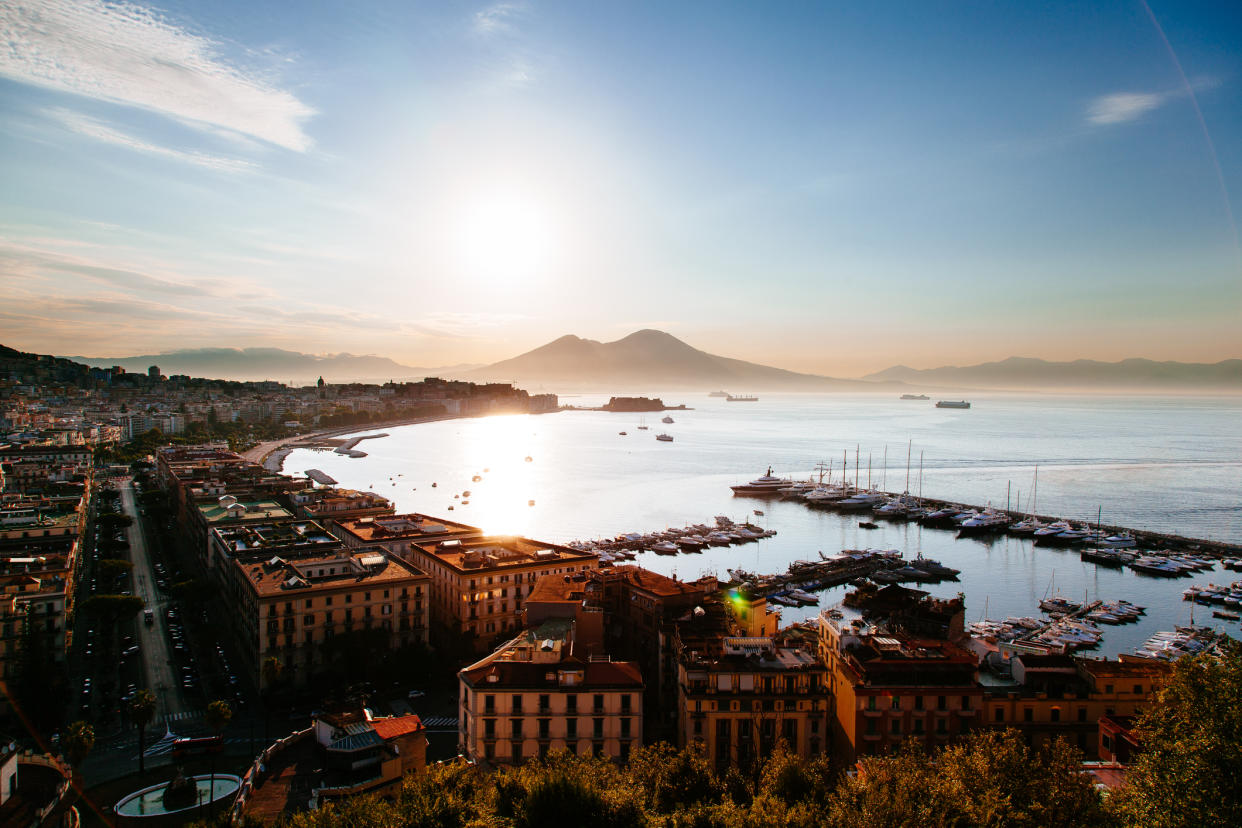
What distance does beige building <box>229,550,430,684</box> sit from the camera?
17828 millimetres

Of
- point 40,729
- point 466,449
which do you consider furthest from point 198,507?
point 466,449

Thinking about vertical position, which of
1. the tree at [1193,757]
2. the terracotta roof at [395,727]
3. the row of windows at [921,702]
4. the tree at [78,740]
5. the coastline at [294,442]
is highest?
the tree at [1193,757]

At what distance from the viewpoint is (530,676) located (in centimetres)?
1325

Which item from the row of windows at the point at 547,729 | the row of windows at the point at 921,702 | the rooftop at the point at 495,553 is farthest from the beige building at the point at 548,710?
the rooftop at the point at 495,553

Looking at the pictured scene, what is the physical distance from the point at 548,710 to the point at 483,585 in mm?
8118

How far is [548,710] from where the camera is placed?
13.1 metres

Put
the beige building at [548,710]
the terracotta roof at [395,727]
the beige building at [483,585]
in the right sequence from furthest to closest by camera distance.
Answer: the beige building at [483,585]
the beige building at [548,710]
the terracotta roof at [395,727]

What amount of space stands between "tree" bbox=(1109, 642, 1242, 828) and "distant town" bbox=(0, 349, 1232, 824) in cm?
176

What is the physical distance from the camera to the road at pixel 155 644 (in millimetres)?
17484

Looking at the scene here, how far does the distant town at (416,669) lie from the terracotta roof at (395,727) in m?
0.04

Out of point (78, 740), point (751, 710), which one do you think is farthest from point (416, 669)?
point (751, 710)

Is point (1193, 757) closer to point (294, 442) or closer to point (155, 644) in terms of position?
point (155, 644)

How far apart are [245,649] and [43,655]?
4236 mm

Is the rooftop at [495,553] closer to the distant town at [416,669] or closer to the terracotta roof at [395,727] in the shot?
the distant town at [416,669]
